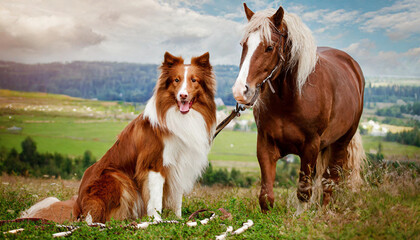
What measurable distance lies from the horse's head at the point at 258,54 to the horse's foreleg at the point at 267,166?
86 centimetres

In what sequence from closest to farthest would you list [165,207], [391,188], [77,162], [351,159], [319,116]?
1. [391,188]
2. [319,116]
3. [165,207]
4. [351,159]
5. [77,162]

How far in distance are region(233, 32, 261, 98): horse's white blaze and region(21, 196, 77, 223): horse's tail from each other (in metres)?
2.53

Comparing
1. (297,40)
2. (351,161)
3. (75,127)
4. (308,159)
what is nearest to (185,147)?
(308,159)

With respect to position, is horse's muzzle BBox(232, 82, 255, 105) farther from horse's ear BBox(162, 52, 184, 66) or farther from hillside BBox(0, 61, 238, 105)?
hillside BBox(0, 61, 238, 105)

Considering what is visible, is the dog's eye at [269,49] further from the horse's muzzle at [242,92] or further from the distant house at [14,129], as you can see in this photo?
the distant house at [14,129]

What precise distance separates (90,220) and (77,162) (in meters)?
11.7

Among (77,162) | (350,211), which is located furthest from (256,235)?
(77,162)

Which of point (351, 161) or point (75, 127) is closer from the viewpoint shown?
point (351, 161)

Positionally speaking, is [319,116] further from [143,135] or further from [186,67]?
[143,135]

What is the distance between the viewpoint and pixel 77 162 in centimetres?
1501

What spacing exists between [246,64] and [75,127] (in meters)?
14.1

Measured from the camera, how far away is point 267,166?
439 centimetres

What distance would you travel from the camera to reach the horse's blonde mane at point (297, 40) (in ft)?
12.8

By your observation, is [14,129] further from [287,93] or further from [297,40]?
[297,40]
